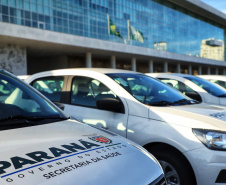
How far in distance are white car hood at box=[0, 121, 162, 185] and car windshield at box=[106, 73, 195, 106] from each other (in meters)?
1.56

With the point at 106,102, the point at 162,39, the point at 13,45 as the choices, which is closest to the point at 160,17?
the point at 162,39

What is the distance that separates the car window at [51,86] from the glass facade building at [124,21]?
25.7m

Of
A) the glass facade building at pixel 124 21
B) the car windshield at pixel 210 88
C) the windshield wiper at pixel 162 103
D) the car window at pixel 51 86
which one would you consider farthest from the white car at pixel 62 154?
the glass facade building at pixel 124 21

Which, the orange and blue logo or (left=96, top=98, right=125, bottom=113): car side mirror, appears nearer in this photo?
the orange and blue logo

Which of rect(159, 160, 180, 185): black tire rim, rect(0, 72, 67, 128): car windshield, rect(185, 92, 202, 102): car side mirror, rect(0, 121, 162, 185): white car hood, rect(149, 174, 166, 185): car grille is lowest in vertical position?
rect(159, 160, 180, 185): black tire rim

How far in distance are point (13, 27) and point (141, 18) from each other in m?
25.3

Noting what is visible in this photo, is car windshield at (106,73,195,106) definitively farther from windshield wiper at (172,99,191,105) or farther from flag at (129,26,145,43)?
flag at (129,26,145,43)

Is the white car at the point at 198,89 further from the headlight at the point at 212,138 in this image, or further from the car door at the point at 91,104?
the headlight at the point at 212,138

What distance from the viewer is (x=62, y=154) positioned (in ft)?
5.35

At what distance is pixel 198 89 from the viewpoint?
6.15 metres

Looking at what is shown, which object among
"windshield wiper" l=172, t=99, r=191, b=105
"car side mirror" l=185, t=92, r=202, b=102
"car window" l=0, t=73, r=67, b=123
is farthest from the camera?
"car side mirror" l=185, t=92, r=202, b=102

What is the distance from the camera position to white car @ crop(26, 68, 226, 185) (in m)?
2.76

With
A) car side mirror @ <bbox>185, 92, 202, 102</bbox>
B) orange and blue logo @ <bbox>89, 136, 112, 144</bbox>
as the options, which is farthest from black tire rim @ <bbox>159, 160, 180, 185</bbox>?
car side mirror @ <bbox>185, 92, 202, 102</bbox>

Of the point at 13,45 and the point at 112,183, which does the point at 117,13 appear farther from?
the point at 112,183
